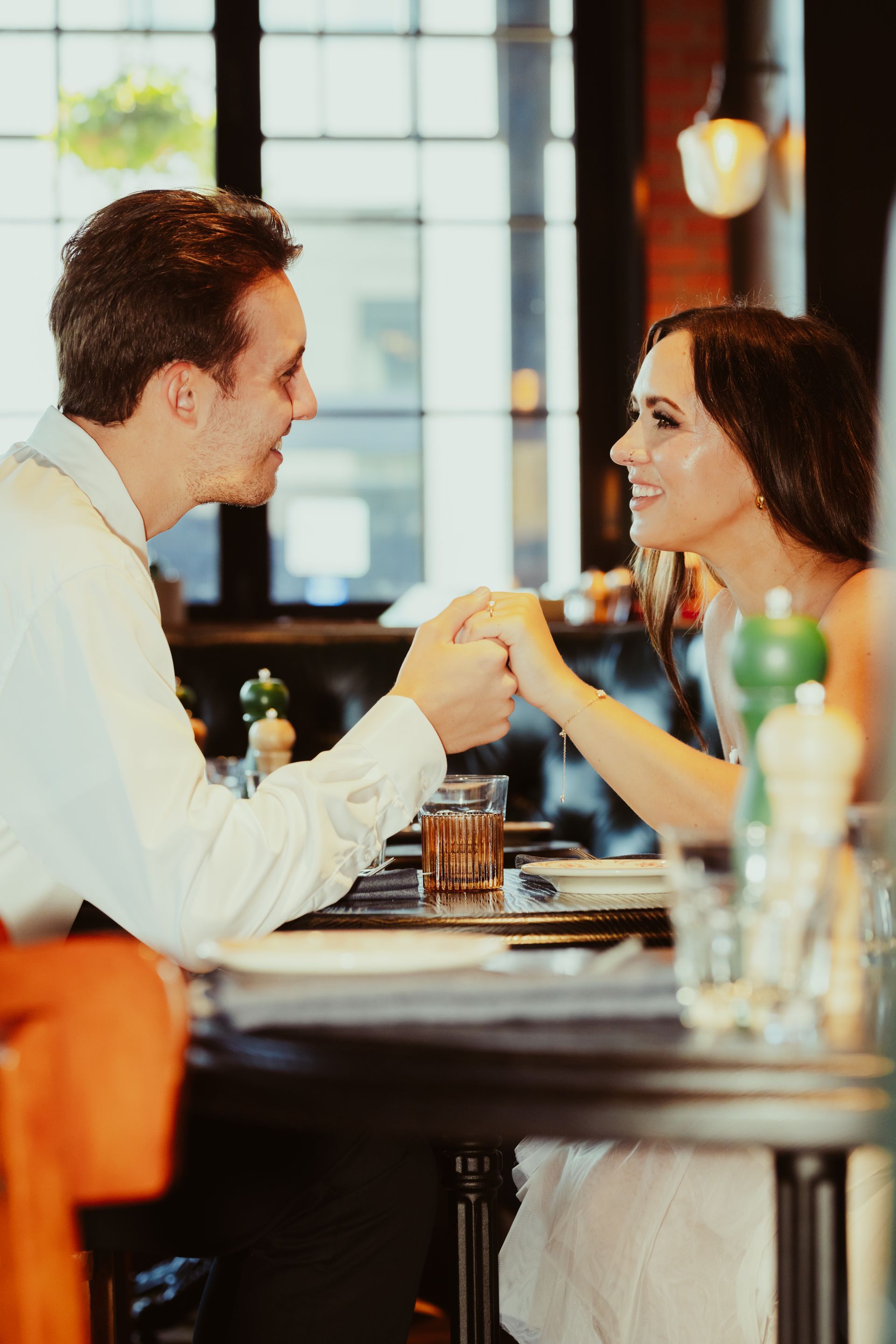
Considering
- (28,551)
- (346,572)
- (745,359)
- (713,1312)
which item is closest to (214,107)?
(346,572)

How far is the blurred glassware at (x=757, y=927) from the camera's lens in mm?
757

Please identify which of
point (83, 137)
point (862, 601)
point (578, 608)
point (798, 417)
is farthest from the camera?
point (83, 137)

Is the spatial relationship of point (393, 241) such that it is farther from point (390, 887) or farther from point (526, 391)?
point (390, 887)

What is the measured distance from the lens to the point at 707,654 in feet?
7.70

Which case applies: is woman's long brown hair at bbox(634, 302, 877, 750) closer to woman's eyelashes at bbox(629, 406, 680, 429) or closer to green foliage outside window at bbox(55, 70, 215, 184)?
woman's eyelashes at bbox(629, 406, 680, 429)

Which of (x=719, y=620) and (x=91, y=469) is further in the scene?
(x=719, y=620)

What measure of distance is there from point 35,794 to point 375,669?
8.17 ft

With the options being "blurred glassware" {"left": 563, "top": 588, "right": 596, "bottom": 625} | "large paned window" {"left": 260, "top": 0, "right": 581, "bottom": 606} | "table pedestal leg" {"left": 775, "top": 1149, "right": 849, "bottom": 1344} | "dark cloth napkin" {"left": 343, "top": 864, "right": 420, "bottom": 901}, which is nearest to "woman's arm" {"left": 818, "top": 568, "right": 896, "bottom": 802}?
"dark cloth napkin" {"left": 343, "top": 864, "right": 420, "bottom": 901}

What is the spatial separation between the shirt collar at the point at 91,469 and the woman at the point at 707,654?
0.39 m

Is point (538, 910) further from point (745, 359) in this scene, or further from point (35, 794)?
point (745, 359)

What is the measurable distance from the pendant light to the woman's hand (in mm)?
3091

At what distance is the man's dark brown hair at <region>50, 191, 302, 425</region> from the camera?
1462 millimetres

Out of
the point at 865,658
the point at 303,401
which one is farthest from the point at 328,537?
the point at 865,658

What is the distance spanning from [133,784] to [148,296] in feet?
2.10
